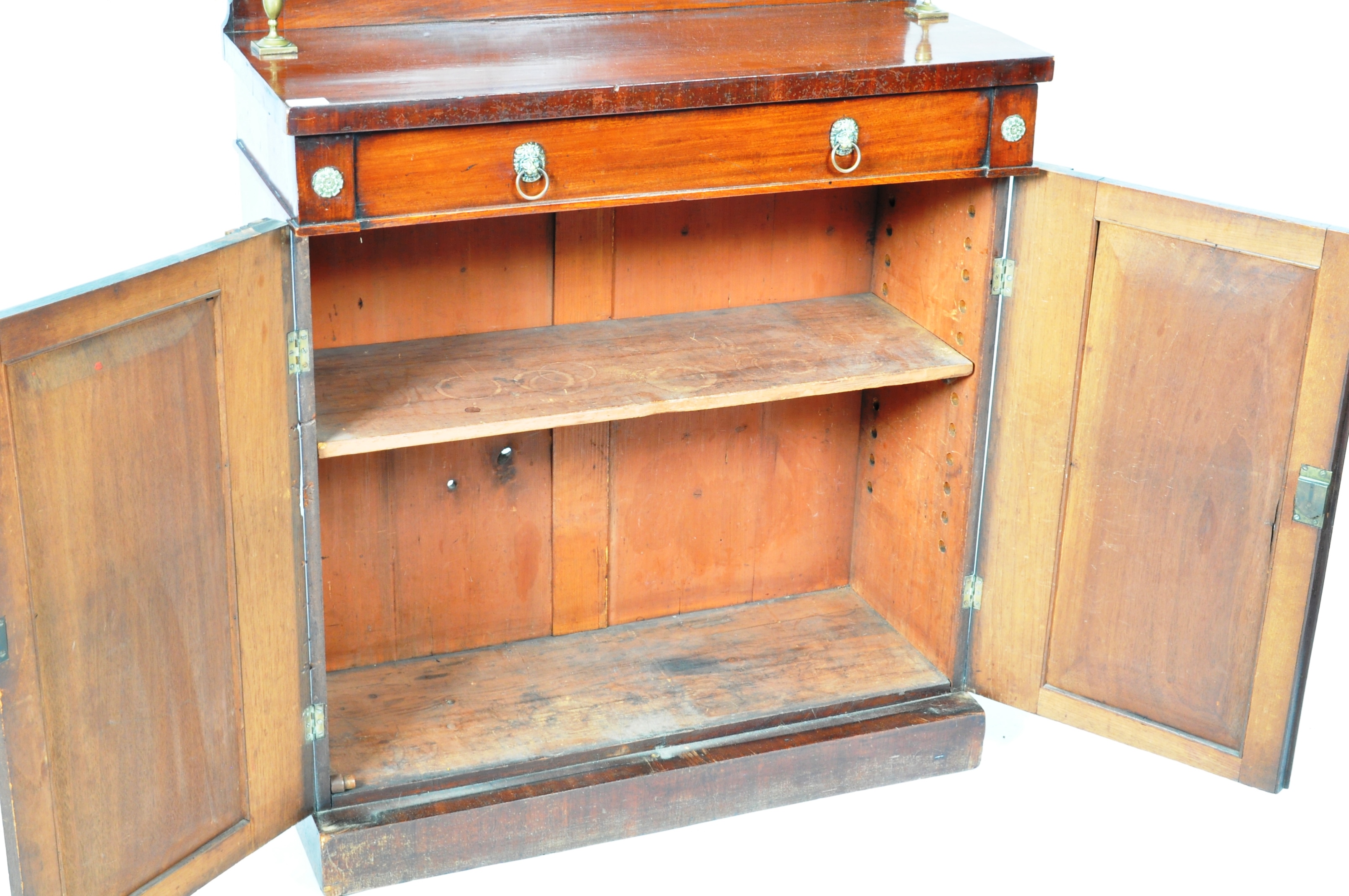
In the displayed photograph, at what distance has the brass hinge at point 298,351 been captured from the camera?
8.88 ft

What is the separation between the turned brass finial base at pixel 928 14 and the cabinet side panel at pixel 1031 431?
391 millimetres

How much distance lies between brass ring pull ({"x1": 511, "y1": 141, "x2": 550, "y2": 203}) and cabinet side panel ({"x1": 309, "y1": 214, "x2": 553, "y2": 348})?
425 mm

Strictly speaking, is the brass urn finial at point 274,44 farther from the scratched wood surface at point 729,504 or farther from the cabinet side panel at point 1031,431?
the cabinet side panel at point 1031,431

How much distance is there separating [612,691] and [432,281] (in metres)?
0.88

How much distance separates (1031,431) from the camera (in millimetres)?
3238

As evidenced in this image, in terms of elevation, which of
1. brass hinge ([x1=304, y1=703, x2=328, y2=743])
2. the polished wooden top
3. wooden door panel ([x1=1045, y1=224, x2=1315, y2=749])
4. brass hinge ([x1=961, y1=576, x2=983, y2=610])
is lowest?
brass hinge ([x1=304, y1=703, x2=328, y2=743])

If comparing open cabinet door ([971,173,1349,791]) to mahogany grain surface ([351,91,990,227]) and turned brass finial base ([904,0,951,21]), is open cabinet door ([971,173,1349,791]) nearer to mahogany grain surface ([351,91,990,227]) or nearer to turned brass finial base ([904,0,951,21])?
mahogany grain surface ([351,91,990,227])

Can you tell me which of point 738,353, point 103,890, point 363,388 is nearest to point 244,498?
point 363,388

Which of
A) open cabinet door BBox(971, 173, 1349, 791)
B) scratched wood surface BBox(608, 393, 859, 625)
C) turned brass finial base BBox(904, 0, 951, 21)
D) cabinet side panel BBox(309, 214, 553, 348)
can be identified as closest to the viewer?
open cabinet door BBox(971, 173, 1349, 791)

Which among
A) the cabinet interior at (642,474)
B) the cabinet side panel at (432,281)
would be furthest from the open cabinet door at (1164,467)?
the cabinet side panel at (432,281)

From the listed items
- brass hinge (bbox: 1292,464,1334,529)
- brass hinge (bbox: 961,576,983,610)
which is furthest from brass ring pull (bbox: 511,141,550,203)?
brass hinge (bbox: 1292,464,1334,529)

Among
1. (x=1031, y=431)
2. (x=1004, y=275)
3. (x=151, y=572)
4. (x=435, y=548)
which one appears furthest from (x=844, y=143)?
(x=151, y=572)

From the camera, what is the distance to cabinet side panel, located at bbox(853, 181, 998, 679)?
3229 mm

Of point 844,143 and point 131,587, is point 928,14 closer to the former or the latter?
point 844,143
